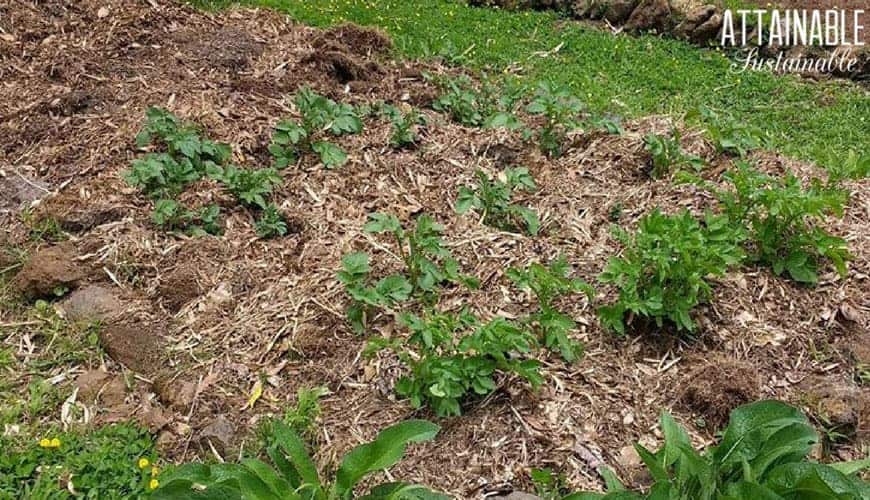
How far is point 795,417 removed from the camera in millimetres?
2385

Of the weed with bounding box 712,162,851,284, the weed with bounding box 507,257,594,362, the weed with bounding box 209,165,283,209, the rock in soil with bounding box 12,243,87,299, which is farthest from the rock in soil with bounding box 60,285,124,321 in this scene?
the weed with bounding box 712,162,851,284

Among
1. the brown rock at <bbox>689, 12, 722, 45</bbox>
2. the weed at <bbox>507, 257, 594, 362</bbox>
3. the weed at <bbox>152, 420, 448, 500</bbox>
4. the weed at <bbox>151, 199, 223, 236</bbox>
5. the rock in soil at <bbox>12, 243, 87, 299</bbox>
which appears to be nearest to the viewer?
the weed at <bbox>152, 420, 448, 500</bbox>

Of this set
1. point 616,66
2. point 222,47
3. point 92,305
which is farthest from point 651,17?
point 92,305

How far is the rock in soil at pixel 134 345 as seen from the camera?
3.14m

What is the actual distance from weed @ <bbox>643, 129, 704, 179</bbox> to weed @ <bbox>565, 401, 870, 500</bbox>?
1.83 m

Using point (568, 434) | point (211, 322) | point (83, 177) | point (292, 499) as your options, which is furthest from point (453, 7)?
point (292, 499)

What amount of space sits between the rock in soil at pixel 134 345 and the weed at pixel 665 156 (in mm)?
2460

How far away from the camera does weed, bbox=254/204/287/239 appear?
375cm

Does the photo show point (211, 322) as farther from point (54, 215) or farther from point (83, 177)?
point (83, 177)

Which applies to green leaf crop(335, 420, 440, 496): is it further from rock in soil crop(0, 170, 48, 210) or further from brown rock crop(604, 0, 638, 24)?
brown rock crop(604, 0, 638, 24)

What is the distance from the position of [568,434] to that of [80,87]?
364 cm

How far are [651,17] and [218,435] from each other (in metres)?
5.38

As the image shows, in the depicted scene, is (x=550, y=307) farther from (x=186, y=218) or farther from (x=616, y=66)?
(x=616, y=66)

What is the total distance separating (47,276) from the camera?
346 centimetres
